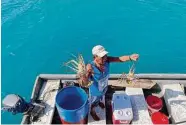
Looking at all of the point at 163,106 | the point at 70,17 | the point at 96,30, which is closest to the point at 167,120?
the point at 163,106

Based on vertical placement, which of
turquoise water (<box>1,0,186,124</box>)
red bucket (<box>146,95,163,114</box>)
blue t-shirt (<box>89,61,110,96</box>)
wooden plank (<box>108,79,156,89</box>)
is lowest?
red bucket (<box>146,95,163,114</box>)

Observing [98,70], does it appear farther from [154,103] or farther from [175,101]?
[175,101]

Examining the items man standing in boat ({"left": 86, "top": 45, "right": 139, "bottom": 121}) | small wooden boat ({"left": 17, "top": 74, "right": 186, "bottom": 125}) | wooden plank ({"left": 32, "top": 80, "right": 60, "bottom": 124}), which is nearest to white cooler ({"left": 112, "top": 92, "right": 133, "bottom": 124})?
small wooden boat ({"left": 17, "top": 74, "right": 186, "bottom": 125})

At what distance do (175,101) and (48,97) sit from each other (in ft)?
8.87

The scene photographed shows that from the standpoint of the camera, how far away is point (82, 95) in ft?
18.4

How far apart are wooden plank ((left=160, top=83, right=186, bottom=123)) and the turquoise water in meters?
2.49

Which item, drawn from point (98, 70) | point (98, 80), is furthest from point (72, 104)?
point (98, 70)

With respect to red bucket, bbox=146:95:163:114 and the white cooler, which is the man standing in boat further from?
red bucket, bbox=146:95:163:114

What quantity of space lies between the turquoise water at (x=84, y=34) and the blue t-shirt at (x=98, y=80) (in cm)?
300

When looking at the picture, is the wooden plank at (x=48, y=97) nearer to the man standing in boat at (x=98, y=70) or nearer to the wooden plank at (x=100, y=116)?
the wooden plank at (x=100, y=116)

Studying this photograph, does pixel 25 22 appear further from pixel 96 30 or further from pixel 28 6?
pixel 96 30

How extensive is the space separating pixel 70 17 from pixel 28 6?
6.29 feet

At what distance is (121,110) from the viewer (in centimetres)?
551

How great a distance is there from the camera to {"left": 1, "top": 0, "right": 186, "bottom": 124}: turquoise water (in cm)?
891
